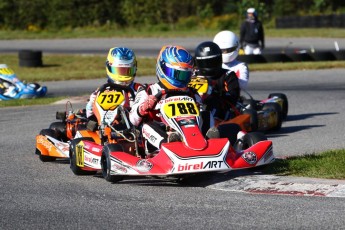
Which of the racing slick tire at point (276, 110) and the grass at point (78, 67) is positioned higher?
the racing slick tire at point (276, 110)

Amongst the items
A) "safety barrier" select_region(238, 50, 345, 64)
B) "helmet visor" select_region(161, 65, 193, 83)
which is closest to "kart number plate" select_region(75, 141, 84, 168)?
"helmet visor" select_region(161, 65, 193, 83)

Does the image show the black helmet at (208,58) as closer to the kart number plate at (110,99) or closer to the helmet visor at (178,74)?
the kart number plate at (110,99)

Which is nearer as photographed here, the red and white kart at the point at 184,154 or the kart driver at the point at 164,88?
the red and white kart at the point at 184,154

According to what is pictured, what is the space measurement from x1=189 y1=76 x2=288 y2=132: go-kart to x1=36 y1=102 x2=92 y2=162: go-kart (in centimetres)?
129

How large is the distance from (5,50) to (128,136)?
78.5ft

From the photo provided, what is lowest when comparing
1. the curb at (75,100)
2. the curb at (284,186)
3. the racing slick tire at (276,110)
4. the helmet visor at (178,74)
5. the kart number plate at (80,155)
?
the curb at (75,100)

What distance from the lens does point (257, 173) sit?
24.5 feet

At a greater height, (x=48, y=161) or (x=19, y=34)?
(x=48, y=161)

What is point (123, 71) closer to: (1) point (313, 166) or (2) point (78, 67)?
(1) point (313, 166)

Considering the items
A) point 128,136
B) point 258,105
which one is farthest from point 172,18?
point 128,136

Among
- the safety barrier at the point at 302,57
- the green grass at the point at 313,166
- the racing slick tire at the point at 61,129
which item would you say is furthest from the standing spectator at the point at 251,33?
the green grass at the point at 313,166

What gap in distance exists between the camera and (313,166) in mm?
7457

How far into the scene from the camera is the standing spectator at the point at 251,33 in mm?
20719

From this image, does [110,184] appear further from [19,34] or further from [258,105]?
[19,34]
